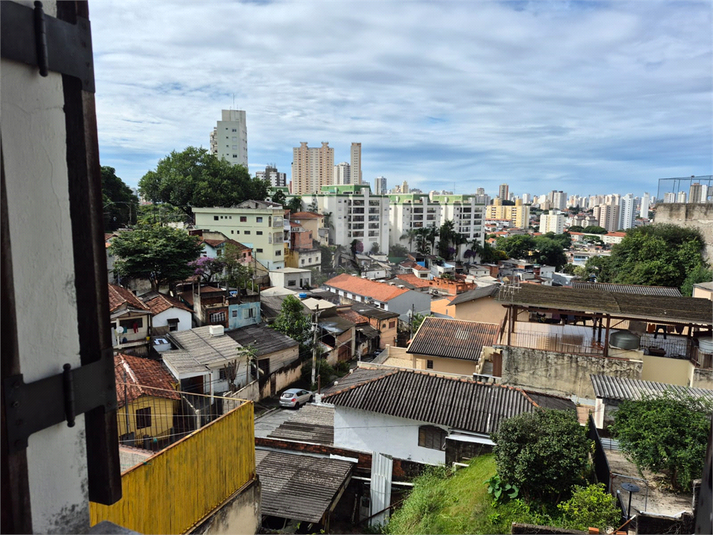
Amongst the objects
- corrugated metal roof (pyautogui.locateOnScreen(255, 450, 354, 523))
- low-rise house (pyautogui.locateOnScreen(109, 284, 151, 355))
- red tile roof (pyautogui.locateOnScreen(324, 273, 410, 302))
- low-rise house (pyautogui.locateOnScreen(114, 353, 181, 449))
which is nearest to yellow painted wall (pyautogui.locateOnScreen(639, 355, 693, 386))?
corrugated metal roof (pyautogui.locateOnScreen(255, 450, 354, 523))

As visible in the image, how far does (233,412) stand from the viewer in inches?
217

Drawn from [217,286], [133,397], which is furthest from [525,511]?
[217,286]

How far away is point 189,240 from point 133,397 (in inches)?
426

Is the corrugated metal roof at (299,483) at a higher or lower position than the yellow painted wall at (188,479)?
lower

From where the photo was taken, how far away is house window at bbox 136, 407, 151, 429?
1065 cm

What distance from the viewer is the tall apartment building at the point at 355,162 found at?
86562 millimetres

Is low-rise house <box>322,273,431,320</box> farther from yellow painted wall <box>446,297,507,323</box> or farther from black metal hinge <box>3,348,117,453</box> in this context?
black metal hinge <box>3,348,117,453</box>

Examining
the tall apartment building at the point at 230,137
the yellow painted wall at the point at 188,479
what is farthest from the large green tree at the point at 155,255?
the tall apartment building at the point at 230,137

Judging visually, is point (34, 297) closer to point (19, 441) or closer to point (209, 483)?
point (19, 441)

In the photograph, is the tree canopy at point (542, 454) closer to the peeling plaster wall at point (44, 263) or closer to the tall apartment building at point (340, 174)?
the peeling plaster wall at point (44, 263)

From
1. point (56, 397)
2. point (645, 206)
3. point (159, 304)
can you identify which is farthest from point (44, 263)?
point (645, 206)

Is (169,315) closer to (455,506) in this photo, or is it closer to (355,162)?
(455,506)


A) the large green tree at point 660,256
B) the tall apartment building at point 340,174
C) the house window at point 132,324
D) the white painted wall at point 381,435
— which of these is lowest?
the white painted wall at point 381,435

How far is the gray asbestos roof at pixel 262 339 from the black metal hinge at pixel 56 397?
1451 centimetres
